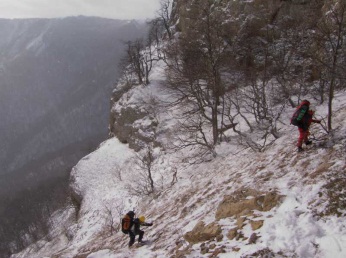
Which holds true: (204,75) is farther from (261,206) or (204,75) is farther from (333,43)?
(261,206)

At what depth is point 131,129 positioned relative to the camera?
36406mm

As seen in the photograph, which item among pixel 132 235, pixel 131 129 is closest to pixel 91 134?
pixel 131 129

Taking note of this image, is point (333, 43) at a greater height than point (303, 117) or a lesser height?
greater

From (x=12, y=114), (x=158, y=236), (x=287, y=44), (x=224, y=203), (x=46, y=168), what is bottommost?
(x=46, y=168)

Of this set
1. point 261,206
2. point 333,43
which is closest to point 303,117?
point 261,206

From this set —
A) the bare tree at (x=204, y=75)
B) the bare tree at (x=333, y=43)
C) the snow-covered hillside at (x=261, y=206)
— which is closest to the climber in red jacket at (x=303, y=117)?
the snow-covered hillside at (x=261, y=206)

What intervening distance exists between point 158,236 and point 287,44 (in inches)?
822

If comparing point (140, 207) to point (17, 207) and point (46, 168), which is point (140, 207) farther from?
point (46, 168)

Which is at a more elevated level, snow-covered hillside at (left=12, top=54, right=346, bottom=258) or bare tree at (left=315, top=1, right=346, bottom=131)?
bare tree at (left=315, top=1, right=346, bottom=131)

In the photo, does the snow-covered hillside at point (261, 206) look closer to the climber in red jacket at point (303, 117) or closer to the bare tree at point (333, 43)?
the climber in red jacket at point (303, 117)

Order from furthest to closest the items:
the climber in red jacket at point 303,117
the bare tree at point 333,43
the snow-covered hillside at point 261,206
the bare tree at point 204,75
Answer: the bare tree at point 204,75
the bare tree at point 333,43
the climber in red jacket at point 303,117
the snow-covered hillside at point 261,206

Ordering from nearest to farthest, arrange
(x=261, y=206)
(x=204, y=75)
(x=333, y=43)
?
(x=261, y=206) < (x=333, y=43) < (x=204, y=75)

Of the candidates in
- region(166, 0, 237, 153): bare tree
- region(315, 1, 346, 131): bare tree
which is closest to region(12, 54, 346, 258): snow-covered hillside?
region(315, 1, 346, 131): bare tree

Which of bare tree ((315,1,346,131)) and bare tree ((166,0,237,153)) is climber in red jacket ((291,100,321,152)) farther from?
bare tree ((166,0,237,153))
